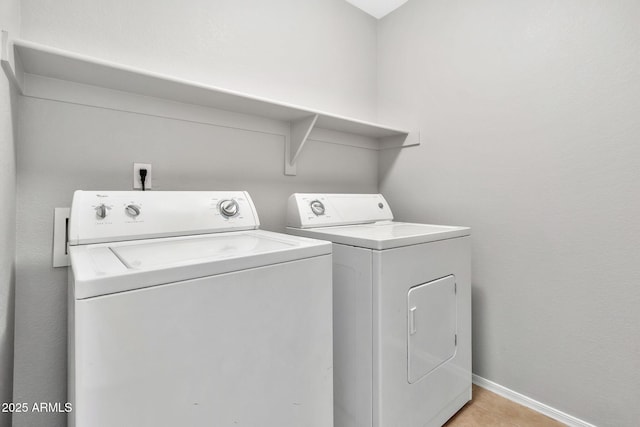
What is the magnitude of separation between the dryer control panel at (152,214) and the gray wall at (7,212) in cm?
17

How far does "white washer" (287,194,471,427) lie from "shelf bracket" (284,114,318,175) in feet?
1.24

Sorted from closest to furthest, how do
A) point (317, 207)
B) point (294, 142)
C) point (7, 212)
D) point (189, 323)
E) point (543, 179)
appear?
point (189, 323), point (7, 212), point (543, 179), point (317, 207), point (294, 142)

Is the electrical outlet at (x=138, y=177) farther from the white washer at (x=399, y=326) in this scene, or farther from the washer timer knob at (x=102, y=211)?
the white washer at (x=399, y=326)

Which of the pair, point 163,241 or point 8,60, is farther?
point 163,241

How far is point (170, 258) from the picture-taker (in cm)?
83

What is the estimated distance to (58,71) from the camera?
1.13m

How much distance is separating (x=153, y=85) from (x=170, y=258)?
83cm

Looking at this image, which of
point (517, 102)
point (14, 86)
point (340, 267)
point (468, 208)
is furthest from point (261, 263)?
point (517, 102)

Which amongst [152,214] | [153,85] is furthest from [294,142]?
[152,214]

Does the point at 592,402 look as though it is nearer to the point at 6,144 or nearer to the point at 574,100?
the point at 574,100

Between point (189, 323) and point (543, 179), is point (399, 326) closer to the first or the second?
point (189, 323)

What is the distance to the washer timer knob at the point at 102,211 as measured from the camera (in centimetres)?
111

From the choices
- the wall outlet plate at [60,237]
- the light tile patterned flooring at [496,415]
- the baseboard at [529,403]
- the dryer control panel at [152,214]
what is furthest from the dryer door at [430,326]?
the wall outlet plate at [60,237]

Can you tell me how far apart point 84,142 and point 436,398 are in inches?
74.0
